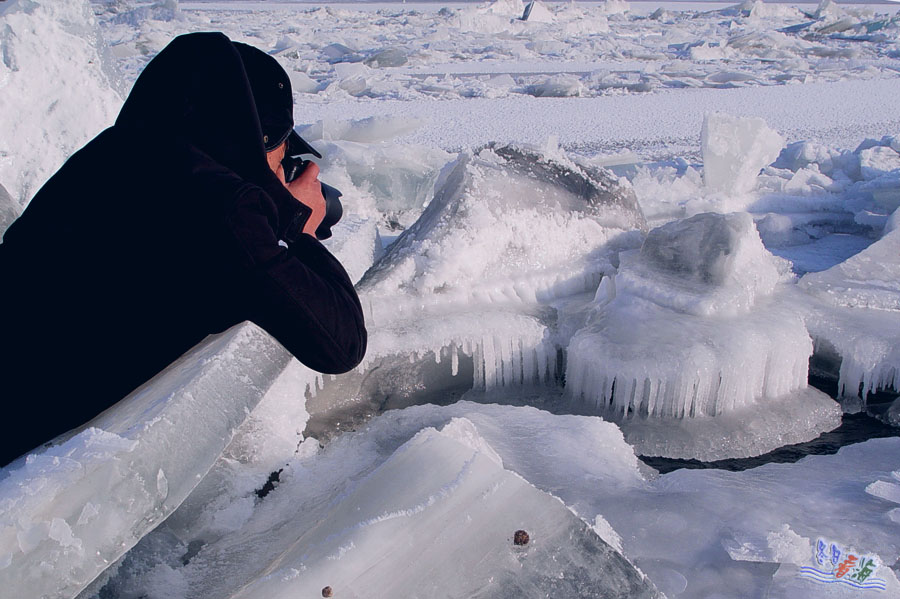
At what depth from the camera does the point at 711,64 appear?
9797mm

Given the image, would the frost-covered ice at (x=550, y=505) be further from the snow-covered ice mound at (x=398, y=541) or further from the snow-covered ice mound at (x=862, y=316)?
the snow-covered ice mound at (x=862, y=316)

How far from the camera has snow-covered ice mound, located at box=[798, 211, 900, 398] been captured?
2225 millimetres

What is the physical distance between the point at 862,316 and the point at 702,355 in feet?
2.17

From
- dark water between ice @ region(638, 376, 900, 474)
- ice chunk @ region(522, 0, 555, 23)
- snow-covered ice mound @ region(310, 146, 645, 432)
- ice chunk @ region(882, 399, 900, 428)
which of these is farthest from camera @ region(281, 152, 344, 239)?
ice chunk @ region(522, 0, 555, 23)

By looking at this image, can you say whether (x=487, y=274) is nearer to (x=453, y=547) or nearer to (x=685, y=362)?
(x=685, y=362)

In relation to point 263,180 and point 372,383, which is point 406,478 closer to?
point 263,180

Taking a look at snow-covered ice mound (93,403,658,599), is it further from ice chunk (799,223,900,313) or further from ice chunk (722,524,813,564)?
ice chunk (799,223,900,313)

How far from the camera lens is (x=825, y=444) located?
2045 millimetres

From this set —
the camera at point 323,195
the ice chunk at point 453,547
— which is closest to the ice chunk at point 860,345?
the ice chunk at point 453,547

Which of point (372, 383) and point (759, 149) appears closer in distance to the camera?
point (372, 383)

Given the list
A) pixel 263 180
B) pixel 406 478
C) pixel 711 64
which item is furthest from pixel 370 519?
pixel 711 64

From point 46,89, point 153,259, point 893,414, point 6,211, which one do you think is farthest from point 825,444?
point 46,89

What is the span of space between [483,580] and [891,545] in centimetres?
83
